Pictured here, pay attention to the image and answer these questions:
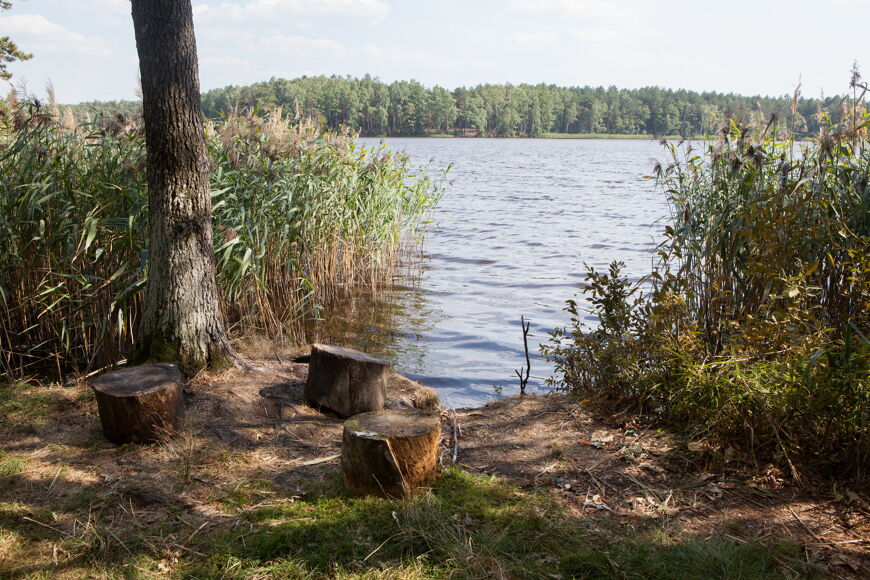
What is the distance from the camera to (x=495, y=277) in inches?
486

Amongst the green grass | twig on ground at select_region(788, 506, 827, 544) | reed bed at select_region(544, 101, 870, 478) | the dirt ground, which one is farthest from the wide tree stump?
twig on ground at select_region(788, 506, 827, 544)

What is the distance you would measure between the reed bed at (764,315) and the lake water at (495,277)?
1028 mm

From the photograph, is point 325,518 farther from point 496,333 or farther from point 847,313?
point 496,333

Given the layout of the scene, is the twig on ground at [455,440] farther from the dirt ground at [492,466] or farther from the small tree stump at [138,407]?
the small tree stump at [138,407]

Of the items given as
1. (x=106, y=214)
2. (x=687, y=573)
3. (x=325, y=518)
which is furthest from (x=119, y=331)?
(x=687, y=573)

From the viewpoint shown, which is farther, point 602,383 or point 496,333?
point 496,333

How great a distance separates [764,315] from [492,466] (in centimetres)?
199

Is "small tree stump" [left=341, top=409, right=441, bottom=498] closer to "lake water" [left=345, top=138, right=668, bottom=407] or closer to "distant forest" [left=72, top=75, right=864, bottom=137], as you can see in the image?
"lake water" [left=345, top=138, right=668, bottom=407]

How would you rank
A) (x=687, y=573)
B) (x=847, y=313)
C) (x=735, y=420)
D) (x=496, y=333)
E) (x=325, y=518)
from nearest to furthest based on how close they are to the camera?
(x=687, y=573) < (x=325, y=518) < (x=735, y=420) < (x=847, y=313) < (x=496, y=333)

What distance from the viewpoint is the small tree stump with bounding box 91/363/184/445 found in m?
3.88

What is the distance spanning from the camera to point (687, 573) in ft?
8.88

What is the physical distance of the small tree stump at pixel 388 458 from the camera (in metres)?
3.34

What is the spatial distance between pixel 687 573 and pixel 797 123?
390cm

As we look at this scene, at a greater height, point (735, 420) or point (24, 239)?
point (24, 239)
